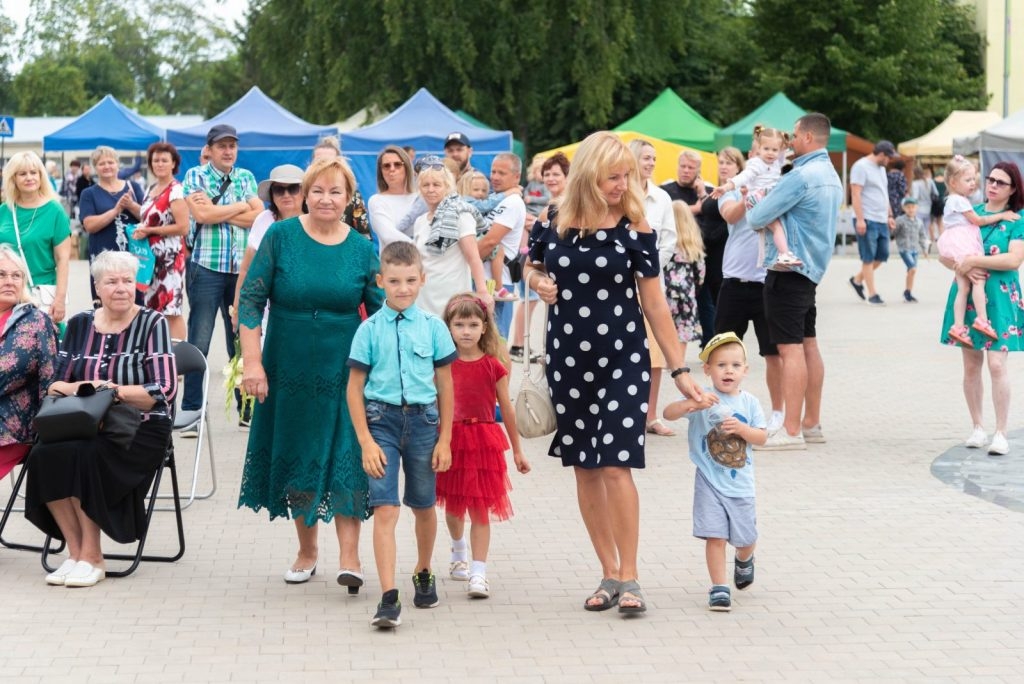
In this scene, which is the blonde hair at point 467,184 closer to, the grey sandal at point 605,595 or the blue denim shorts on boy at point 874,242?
the grey sandal at point 605,595

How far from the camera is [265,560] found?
6.84 m

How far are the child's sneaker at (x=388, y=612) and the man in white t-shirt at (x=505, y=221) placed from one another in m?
4.53

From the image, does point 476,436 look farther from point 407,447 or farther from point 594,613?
point 594,613

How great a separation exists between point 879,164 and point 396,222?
39.9 ft

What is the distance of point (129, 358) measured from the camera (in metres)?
6.67

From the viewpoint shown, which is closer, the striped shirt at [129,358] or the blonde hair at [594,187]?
the blonde hair at [594,187]

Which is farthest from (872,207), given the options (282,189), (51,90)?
(51,90)

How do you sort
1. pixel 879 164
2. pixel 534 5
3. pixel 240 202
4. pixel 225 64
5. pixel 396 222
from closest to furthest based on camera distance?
pixel 396 222, pixel 240 202, pixel 879 164, pixel 534 5, pixel 225 64

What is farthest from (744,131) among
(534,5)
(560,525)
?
(560,525)

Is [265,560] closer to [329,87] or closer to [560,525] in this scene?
[560,525]

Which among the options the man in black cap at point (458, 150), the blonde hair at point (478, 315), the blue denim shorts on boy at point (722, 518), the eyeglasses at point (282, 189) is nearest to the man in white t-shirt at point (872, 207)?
the man in black cap at point (458, 150)

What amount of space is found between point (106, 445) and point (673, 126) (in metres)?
25.3

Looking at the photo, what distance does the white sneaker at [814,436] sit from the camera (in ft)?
32.2

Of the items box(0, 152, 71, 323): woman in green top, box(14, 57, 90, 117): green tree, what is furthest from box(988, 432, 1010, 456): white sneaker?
box(14, 57, 90, 117): green tree
